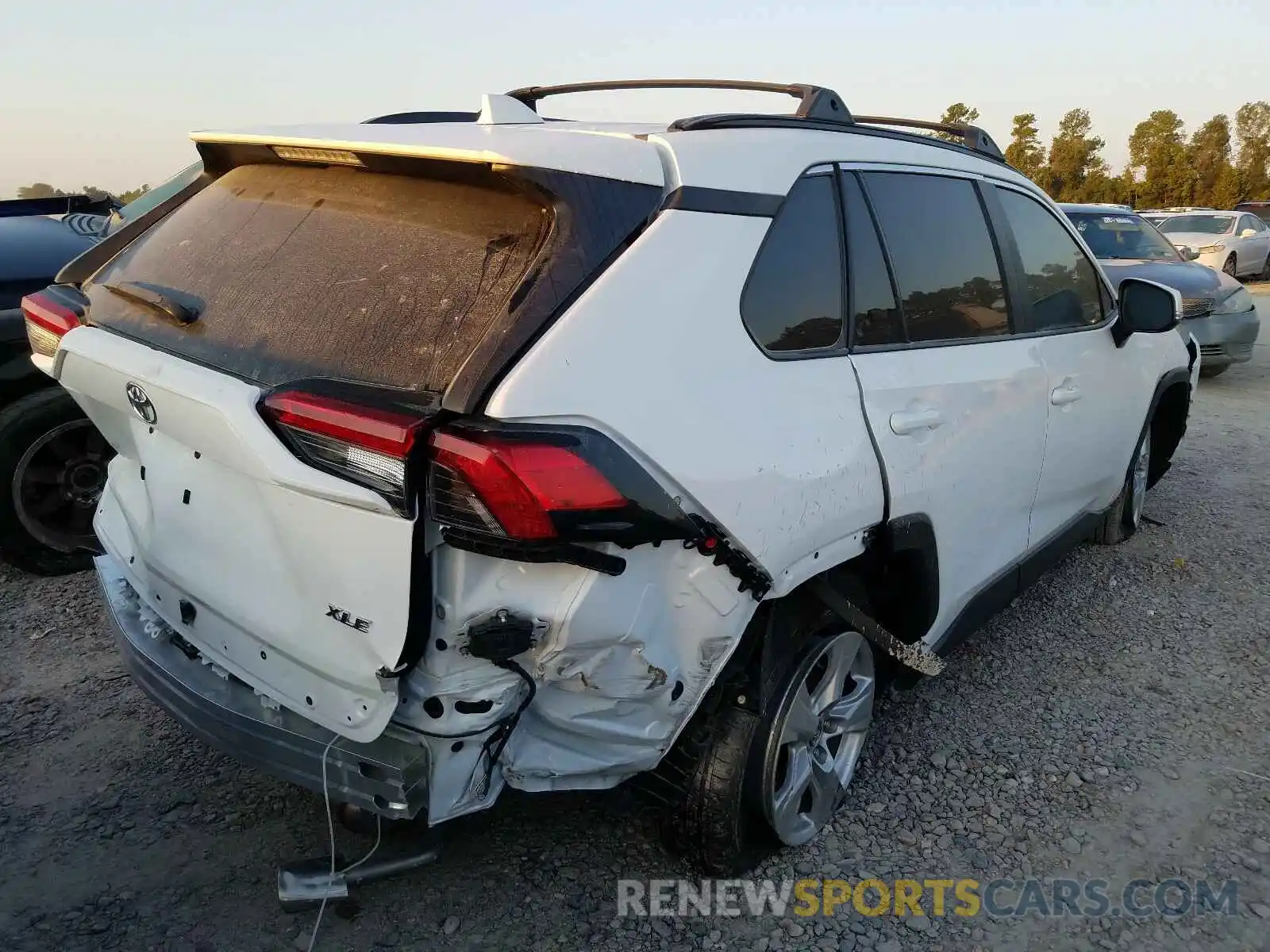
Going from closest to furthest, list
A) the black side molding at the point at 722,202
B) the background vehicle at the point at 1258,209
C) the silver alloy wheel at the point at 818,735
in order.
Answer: the black side molding at the point at 722,202 < the silver alloy wheel at the point at 818,735 < the background vehicle at the point at 1258,209

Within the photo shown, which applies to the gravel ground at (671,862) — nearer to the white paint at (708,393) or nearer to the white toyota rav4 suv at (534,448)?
the white toyota rav4 suv at (534,448)

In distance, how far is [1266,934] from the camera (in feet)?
7.80

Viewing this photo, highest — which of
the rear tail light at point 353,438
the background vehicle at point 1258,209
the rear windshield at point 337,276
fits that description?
the rear windshield at point 337,276

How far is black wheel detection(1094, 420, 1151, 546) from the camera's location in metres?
4.82

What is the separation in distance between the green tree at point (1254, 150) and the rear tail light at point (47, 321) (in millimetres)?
47135

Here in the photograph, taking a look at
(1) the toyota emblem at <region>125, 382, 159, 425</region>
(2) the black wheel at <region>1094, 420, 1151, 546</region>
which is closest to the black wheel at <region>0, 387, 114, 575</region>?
(1) the toyota emblem at <region>125, 382, 159, 425</region>

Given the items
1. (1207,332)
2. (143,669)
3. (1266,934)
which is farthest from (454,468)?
(1207,332)

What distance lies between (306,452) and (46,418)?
9.46ft

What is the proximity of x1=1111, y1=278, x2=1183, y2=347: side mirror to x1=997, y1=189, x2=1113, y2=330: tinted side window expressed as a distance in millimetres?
92

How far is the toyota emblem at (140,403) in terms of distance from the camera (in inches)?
85.7

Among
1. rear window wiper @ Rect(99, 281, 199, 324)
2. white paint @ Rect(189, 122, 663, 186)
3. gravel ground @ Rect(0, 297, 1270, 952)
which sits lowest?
gravel ground @ Rect(0, 297, 1270, 952)

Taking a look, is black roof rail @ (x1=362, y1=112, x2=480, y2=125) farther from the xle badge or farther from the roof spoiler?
the roof spoiler

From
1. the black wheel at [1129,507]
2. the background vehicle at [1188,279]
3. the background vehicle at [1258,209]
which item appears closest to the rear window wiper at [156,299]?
the black wheel at [1129,507]

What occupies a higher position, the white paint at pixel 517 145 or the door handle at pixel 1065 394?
the white paint at pixel 517 145
